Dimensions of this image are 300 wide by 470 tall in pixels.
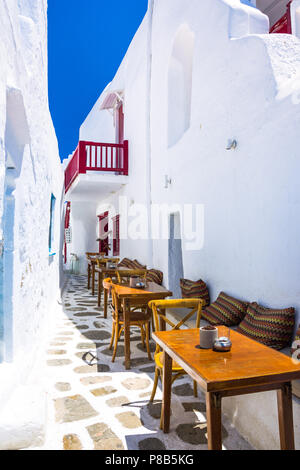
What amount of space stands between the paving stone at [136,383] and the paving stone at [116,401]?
23 centimetres

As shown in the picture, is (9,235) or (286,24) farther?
(286,24)

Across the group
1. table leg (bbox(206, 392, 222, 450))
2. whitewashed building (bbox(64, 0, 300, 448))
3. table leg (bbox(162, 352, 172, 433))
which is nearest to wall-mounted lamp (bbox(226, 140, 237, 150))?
whitewashed building (bbox(64, 0, 300, 448))

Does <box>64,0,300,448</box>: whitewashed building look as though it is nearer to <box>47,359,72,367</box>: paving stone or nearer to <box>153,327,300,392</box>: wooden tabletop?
<box>153,327,300,392</box>: wooden tabletop

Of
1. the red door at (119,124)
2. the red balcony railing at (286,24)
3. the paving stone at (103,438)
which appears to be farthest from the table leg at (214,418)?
the red door at (119,124)

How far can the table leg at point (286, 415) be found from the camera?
190cm

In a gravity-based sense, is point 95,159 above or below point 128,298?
above

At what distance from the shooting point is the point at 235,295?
13.5ft

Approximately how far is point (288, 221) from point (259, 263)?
66 centimetres

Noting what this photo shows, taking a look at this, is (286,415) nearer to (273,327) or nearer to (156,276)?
(273,327)

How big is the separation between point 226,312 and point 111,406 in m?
1.63

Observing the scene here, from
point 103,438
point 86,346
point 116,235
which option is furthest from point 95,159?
point 103,438

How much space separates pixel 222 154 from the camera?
4.53 m
